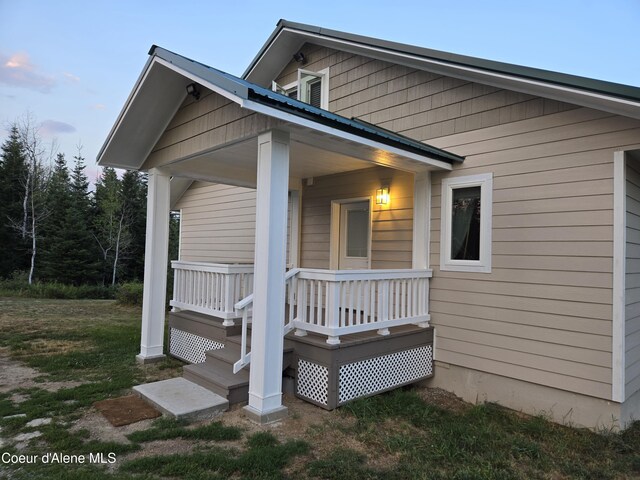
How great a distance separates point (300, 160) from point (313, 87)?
8.89ft

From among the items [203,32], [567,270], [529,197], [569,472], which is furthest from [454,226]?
[203,32]

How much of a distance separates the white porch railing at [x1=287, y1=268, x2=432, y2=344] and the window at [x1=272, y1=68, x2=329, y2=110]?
3.88 metres

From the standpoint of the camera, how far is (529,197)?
4551 mm

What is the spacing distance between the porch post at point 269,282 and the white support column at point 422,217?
2317 mm

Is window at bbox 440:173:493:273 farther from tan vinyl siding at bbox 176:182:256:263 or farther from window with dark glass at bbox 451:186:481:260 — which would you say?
tan vinyl siding at bbox 176:182:256:263

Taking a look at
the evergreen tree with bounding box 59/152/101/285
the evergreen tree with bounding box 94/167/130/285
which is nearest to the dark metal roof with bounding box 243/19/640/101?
the evergreen tree with bounding box 59/152/101/285

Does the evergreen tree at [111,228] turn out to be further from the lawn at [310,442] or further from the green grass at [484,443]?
the green grass at [484,443]

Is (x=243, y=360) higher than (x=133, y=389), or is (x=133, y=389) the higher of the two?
(x=243, y=360)

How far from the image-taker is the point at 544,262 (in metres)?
4.39

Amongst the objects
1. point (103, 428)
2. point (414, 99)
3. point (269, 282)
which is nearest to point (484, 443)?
point (269, 282)

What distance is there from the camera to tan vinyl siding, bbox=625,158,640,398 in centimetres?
404

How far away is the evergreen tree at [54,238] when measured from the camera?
20438 mm

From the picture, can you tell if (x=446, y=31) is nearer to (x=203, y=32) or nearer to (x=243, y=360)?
(x=203, y=32)

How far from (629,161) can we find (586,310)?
162 centimetres
